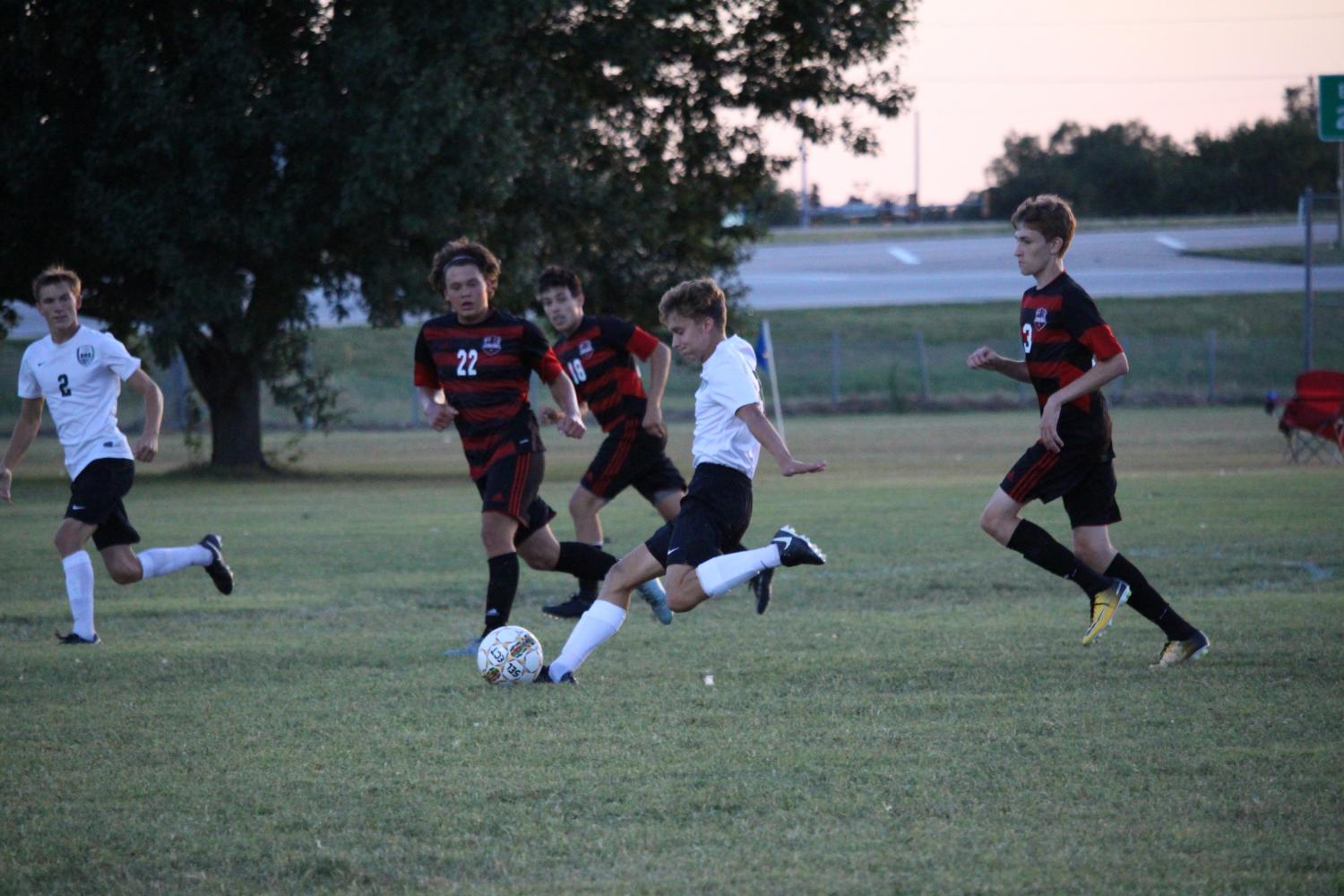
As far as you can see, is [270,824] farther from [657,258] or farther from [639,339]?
[657,258]

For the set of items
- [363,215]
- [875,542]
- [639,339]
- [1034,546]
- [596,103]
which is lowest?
[875,542]

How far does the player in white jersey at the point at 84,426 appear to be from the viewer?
7738mm

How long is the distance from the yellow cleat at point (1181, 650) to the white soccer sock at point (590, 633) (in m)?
2.34

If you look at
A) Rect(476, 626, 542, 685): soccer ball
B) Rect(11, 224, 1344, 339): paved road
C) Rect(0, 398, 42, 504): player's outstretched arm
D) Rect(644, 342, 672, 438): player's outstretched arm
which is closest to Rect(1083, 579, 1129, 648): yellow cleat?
Rect(476, 626, 542, 685): soccer ball

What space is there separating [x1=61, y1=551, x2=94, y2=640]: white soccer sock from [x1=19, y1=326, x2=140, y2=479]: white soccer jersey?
1.56ft

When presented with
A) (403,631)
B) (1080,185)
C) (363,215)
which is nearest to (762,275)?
(1080,185)

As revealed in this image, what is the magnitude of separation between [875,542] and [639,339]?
3.70 m

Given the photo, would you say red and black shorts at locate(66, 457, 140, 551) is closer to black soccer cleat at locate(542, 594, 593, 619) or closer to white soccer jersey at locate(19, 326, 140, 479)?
white soccer jersey at locate(19, 326, 140, 479)

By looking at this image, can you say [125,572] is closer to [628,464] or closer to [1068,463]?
[628,464]

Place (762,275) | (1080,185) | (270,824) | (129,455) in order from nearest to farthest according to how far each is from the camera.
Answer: (270,824), (129,455), (762,275), (1080,185)

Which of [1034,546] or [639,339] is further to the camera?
[639,339]

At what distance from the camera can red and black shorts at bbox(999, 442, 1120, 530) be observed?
6391 millimetres

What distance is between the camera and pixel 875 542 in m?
11.8

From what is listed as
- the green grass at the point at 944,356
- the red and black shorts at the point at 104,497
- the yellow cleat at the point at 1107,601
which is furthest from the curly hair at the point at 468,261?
the green grass at the point at 944,356
